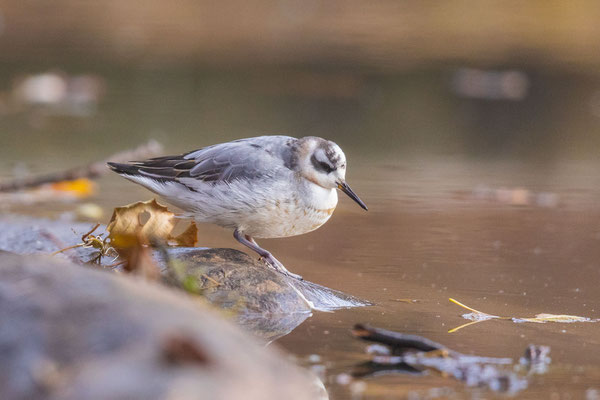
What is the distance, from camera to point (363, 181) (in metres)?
8.38

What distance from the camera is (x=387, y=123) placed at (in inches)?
453

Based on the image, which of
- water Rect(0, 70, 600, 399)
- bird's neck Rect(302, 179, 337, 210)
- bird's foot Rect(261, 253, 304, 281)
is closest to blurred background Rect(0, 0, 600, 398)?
water Rect(0, 70, 600, 399)

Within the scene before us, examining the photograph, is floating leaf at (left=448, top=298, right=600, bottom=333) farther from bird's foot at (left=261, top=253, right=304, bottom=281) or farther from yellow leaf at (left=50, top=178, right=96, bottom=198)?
yellow leaf at (left=50, top=178, right=96, bottom=198)

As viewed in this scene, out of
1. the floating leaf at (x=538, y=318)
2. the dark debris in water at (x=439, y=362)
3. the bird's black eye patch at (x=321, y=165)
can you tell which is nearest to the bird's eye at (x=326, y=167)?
the bird's black eye patch at (x=321, y=165)

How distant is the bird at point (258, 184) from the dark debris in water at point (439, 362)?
4.15 feet

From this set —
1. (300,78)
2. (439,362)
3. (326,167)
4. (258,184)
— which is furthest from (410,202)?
(300,78)

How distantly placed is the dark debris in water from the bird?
49.8 inches

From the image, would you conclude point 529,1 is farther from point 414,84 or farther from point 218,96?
point 218,96

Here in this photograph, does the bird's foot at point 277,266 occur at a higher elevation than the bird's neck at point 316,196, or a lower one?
lower

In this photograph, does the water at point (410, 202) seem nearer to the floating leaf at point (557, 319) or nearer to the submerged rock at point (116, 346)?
the floating leaf at point (557, 319)

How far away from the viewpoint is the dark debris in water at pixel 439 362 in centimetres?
377

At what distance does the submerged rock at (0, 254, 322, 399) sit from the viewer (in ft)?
9.11

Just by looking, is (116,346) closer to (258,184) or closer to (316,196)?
(258,184)

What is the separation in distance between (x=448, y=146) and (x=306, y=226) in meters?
5.32
